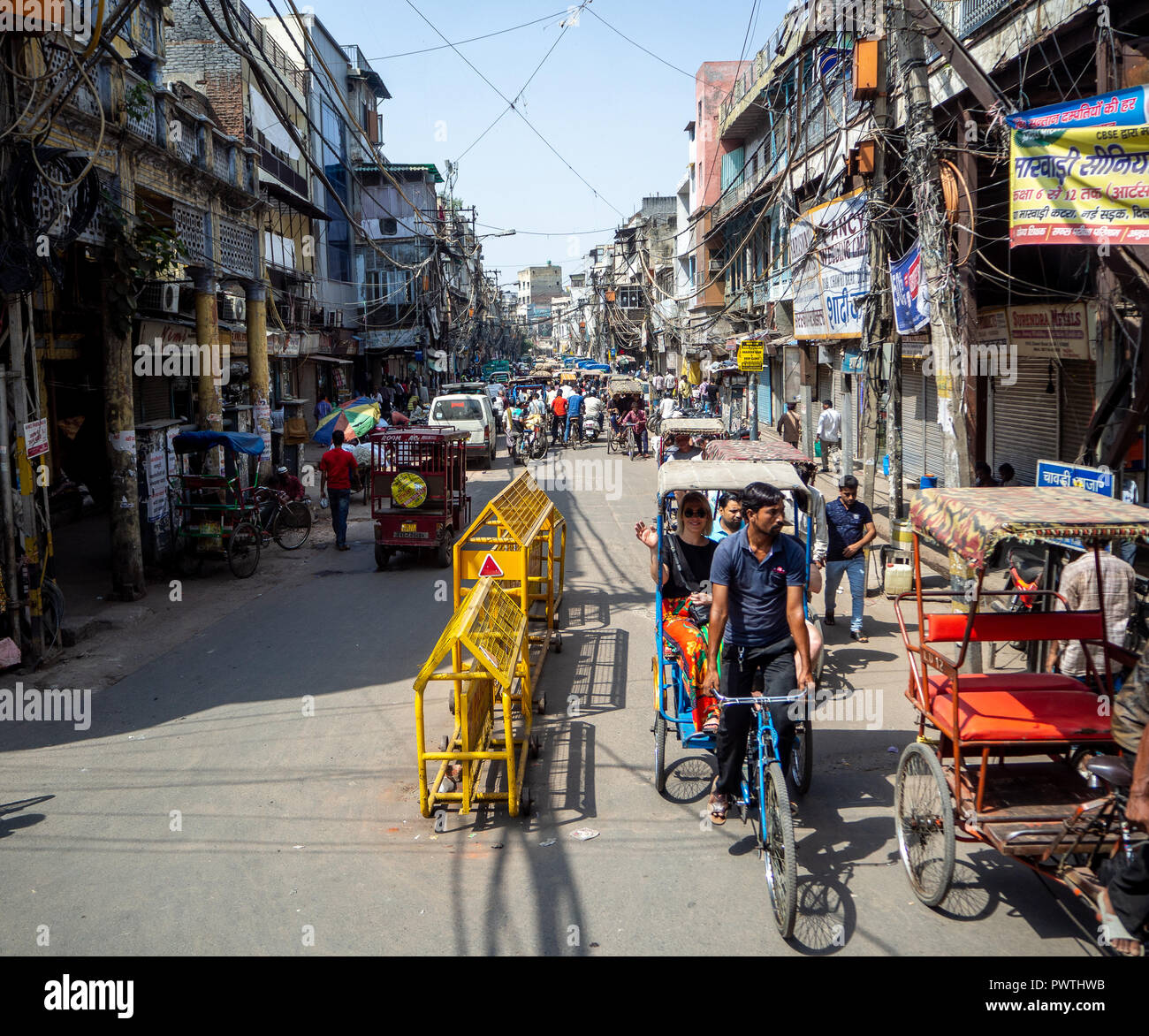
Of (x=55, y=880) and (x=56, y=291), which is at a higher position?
(x=56, y=291)

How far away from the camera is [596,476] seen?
25.5m

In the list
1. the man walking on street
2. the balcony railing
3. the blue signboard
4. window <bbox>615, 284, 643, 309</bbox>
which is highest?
window <bbox>615, 284, 643, 309</bbox>

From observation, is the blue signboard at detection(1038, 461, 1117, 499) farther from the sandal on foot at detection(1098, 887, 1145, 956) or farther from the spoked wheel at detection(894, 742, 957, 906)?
the sandal on foot at detection(1098, 887, 1145, 956)

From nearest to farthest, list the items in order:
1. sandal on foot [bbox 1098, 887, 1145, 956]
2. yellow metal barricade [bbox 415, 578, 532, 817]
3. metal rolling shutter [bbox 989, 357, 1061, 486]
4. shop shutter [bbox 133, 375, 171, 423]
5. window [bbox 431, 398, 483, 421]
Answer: sandal on foot [bbox 1098, 887, 1145, 956], yellow metal barricade [bbox 415, 578, 532, 817], metal rolling shutter [bbox 989, 357, 1061, 486], shop shutter [bbox 133, 375, 171, 423], window [bbox 431, 398, 483, 421]

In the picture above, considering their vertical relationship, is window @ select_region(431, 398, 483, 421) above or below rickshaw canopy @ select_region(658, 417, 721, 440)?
above

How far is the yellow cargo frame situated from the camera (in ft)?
28.0

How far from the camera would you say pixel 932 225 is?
10133 mm

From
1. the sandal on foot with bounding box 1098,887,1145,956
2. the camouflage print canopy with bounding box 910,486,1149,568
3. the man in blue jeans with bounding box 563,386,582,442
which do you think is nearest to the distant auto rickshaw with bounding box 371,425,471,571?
the camouflage print canopy with bounding box 910,486,1149,568

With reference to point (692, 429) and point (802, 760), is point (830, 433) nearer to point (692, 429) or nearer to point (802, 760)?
point (692, 429)

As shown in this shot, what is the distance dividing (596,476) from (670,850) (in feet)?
66.4

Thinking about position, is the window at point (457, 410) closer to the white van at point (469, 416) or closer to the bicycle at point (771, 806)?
the white van at point (469, 416)

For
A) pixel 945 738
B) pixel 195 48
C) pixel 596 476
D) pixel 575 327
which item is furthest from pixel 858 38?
pixel 575 327

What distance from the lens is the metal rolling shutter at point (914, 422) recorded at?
21.1 metres
